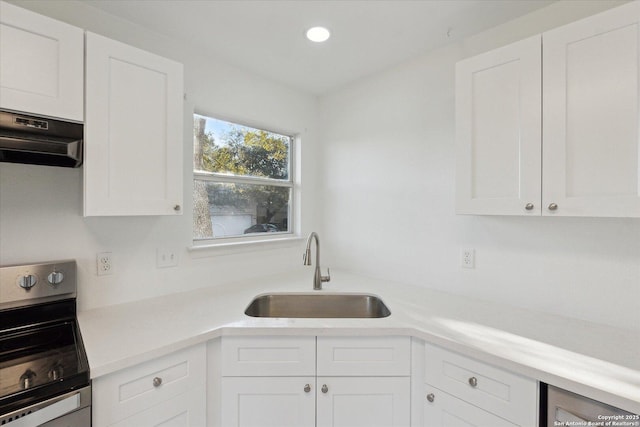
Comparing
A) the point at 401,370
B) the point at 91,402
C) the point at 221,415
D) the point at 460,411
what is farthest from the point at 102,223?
the point at 460,411

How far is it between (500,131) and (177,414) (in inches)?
73.2

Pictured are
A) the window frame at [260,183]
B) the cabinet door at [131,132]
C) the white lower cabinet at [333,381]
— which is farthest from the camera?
the window frame at [260,183]

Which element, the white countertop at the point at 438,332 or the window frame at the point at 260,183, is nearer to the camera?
the white countertop at the point at 438,332

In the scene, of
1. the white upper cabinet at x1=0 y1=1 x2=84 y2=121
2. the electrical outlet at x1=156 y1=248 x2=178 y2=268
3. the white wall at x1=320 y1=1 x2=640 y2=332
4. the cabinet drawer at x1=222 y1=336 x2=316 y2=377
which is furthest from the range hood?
the white wall at x1=320 y1=1 x2=640 y2=332

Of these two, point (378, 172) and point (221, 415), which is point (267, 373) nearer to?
point (221, 415)

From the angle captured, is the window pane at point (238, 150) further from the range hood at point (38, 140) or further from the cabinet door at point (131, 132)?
the range hood at point (38, 140)

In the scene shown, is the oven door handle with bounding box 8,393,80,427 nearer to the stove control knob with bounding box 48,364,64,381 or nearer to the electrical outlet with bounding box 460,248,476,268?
the stove control knob with bounding box 48,364,64,381

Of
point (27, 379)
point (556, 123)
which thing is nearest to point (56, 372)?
point (27, 379)

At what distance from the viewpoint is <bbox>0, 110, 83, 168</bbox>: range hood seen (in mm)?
1066

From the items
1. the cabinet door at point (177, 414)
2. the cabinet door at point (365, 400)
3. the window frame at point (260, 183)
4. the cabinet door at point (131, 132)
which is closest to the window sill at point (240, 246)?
the window frame at point (260, 183)

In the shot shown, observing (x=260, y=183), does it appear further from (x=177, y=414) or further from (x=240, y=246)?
(x=177, y=414)

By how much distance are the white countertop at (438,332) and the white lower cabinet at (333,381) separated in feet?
0.24

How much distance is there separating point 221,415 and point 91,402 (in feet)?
1.83

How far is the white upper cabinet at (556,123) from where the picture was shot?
3.61ft
